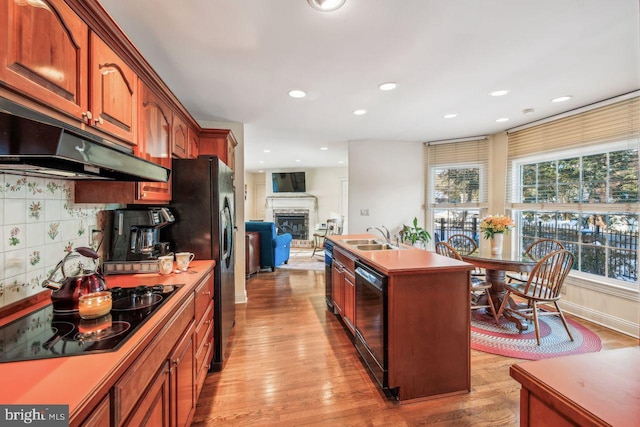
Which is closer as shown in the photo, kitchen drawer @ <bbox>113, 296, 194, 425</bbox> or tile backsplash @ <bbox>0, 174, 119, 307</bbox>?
kitchen drawer @ <bbox>113, 296, 194, 425</bbox>

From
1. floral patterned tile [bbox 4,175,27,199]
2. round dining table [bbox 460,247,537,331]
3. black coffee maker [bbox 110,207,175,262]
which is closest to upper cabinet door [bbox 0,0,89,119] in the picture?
floral patterned tile [bbox 4,175,27,199]

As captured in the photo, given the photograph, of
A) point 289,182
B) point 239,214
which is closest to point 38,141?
point 239,214

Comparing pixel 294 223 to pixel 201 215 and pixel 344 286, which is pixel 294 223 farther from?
pixel 201 215

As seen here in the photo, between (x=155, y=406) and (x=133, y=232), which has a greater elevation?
(x=133, y=232)

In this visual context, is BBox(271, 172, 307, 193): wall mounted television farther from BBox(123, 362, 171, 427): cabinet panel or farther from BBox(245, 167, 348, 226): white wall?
BBox(123, 362, 171, 427): cabinet panel

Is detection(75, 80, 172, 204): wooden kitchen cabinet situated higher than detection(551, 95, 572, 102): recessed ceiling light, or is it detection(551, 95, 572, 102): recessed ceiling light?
detection(551, 95, 572, 102): recessed ceiling light

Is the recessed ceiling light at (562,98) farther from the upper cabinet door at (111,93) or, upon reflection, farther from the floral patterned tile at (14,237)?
the floral patterned tile at (14,237)

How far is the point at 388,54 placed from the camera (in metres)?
2.08

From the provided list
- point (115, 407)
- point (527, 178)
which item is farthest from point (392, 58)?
point (527, 178)

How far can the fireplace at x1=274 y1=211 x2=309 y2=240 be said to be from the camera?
28.4ft

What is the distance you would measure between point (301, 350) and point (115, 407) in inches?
75.5

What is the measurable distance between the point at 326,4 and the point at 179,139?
173cm

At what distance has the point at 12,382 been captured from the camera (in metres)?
0.76

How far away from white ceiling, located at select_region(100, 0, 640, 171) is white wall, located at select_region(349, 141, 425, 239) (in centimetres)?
133
